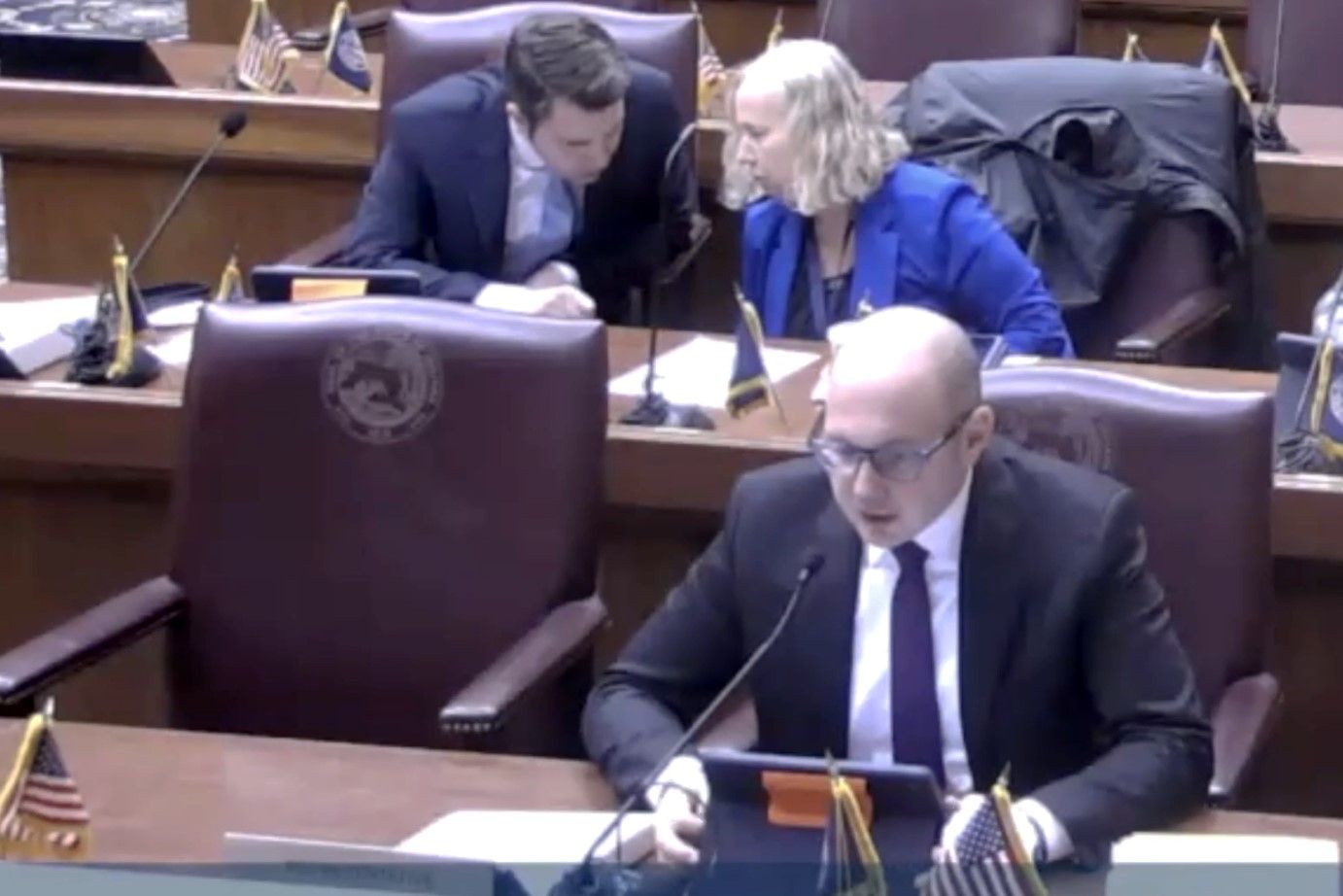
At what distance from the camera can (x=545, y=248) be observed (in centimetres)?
429

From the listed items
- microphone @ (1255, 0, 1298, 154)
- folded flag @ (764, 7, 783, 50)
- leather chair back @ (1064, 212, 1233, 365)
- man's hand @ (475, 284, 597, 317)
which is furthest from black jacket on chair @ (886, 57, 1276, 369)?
man's hand @ (475, 284, 597, 317)

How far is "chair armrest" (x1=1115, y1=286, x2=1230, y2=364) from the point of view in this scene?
391 cm

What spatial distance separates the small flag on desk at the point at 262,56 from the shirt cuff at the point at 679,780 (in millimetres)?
2806

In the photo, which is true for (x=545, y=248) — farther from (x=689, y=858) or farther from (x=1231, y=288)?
(x=689, y=858)

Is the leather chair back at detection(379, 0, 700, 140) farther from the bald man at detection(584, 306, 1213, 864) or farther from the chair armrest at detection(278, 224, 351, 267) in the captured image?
the bald man at detection(584, 306, 1213, 864)

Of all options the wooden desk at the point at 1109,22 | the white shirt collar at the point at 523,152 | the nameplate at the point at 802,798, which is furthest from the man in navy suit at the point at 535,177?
the nameplate at the point at 802,798

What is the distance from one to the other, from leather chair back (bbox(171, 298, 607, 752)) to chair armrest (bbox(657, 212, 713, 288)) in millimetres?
1306

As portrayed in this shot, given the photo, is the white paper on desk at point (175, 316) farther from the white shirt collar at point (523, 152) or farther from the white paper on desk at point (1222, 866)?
the white paper on desk at point (1222, 866)

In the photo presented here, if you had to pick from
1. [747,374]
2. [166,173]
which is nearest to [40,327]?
[747,374]

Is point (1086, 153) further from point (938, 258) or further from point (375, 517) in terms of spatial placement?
point (375, 517)

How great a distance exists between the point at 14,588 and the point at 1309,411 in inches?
61.6

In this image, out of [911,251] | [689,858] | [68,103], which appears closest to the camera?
Result: [689,858]

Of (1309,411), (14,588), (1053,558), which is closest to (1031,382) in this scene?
(1053,558)

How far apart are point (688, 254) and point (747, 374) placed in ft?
3.75
